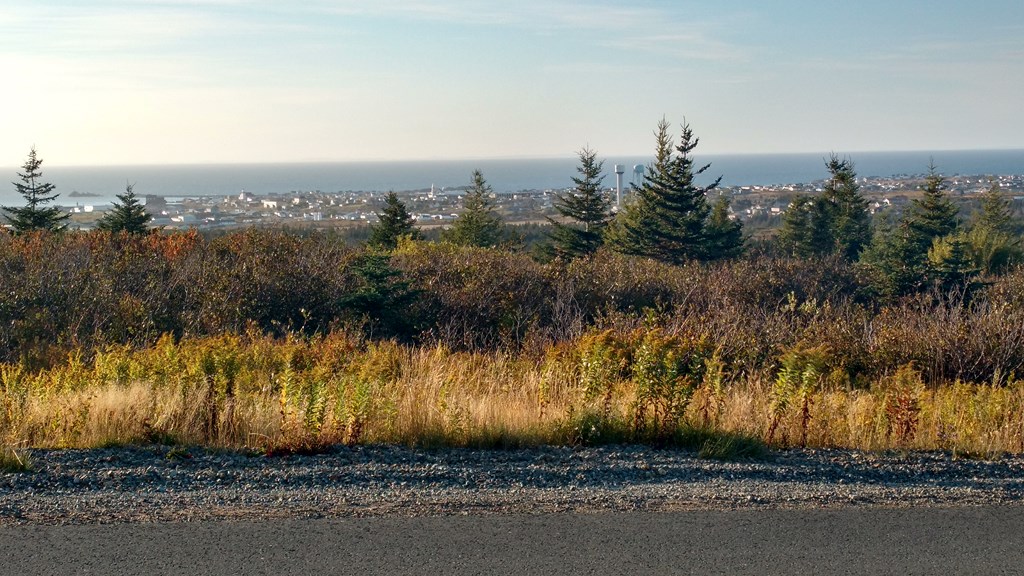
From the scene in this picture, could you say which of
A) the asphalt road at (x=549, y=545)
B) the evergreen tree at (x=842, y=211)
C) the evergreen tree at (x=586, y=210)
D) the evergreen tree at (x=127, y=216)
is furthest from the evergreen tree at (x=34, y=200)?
the evergreen tree at (x=842, y=211)

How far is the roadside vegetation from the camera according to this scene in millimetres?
6203

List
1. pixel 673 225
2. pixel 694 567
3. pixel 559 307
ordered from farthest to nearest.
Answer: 1. pixel 673 225
2. pixel 559 307
3. pixel 694 567

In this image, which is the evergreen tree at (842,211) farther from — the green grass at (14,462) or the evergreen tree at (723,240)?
the green grass at (14,462)

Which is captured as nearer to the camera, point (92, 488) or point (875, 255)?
point (92, 488)

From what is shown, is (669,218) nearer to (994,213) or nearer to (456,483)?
(994,213)

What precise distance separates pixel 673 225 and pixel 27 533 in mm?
36181

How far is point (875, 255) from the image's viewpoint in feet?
116

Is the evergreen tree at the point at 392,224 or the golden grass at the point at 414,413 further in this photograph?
the evergreen tree at the point at 392,224

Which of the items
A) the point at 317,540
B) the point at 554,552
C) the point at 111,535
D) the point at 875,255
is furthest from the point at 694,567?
the point at 875,255

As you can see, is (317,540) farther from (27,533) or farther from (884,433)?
(884,433)

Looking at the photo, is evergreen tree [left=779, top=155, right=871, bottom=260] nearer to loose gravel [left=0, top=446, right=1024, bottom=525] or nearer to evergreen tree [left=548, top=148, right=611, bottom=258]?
evergreen tree [left=548, top=148, right=611, bottom=258]

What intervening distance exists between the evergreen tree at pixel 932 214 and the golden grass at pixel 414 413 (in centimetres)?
3379

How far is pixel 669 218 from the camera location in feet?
128

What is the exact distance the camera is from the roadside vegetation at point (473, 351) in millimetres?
6203
